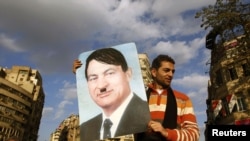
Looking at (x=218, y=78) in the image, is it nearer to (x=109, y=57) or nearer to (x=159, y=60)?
(x=159, y=60)

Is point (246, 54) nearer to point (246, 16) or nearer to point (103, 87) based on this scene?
point (246, 16)

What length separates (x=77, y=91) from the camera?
3.49m

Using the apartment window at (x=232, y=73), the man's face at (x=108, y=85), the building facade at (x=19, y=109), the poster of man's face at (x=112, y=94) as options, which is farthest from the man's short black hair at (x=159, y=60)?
the building facade at (x=19, y=109)

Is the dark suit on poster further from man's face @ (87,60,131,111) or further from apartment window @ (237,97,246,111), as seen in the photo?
apartment window @ (237,97,246,111)

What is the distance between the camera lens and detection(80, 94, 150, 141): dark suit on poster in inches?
119

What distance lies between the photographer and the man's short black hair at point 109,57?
3441 mm

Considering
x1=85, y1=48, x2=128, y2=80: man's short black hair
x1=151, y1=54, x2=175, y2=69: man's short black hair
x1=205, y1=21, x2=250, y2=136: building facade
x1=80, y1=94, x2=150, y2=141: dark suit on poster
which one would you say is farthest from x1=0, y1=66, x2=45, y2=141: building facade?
x1=151, y1=54, x2=175, y2=69: man's short black hair

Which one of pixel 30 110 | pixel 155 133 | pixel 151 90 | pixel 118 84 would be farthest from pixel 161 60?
pixel 30 110

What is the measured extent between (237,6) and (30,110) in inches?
2377

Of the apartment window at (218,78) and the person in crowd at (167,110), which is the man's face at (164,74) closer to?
the person in crowd at (167,110)

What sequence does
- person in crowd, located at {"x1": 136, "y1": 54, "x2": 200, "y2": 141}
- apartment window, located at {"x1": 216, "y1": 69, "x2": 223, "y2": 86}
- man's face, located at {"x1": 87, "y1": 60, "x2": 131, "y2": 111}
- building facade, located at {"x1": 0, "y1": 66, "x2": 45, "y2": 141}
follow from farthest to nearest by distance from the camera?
1. building facade, located at {"x1": 0, "y1": 66, "x2": 45, "y2": 141}
2. apartment window, located at {"x1": 216, "y1": 69, "x2": 223, "y2": 86}
3. man's face, located at {"x1": 87, "y1": 60, "x2": 131, "y2": 111}
4. person in crowd, located at {"x1": 136, "y1": 54, "x2": 200, "y2": 141}

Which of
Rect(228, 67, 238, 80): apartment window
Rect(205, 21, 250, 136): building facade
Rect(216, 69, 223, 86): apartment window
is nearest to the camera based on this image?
Rect(205, 21, 250, 136): building facade

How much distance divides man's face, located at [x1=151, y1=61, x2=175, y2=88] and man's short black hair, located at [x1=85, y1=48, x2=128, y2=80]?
0.44 meters

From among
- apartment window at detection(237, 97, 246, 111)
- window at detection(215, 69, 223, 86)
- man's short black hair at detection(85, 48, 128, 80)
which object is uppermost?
window at detection(215, 69, 223, 86)
